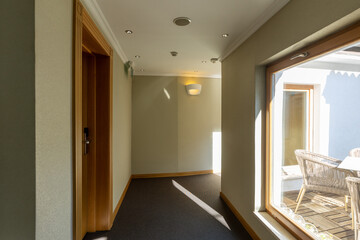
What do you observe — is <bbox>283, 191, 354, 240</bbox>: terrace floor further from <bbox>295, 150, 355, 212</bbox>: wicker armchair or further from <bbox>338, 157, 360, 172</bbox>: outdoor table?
<bbox>338, 157, 360, 172</bbox>: outdoor table

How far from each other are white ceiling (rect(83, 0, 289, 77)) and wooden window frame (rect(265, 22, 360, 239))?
0.46 m

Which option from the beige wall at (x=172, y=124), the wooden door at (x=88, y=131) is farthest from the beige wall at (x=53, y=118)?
the beige wall at (x=172, y=124)

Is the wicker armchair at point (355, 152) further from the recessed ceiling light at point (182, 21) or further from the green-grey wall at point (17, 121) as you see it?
the green-grey wall at point (17, 121)

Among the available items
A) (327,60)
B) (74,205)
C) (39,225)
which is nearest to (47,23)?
(39,225)

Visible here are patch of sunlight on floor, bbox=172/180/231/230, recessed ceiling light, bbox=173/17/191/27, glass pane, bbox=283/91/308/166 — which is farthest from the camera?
patch of sunlight on floor, bbox=172/180/231/230

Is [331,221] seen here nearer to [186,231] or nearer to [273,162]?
[273,162]

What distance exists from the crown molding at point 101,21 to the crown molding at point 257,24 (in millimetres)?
1557

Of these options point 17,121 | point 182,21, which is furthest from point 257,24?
A: point 17,121

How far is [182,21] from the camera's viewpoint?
71.4 inches

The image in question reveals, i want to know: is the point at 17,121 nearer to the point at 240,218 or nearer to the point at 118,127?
the point at 118,127

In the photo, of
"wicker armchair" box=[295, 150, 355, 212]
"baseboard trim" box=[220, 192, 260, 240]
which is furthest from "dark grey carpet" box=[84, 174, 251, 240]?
"wicker armchair" box=[295, 150, 355, 212]

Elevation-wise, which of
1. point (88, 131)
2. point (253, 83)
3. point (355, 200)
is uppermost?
point (253, 83)

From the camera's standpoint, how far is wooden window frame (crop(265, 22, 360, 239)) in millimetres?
1121

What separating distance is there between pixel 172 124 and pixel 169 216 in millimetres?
2096
